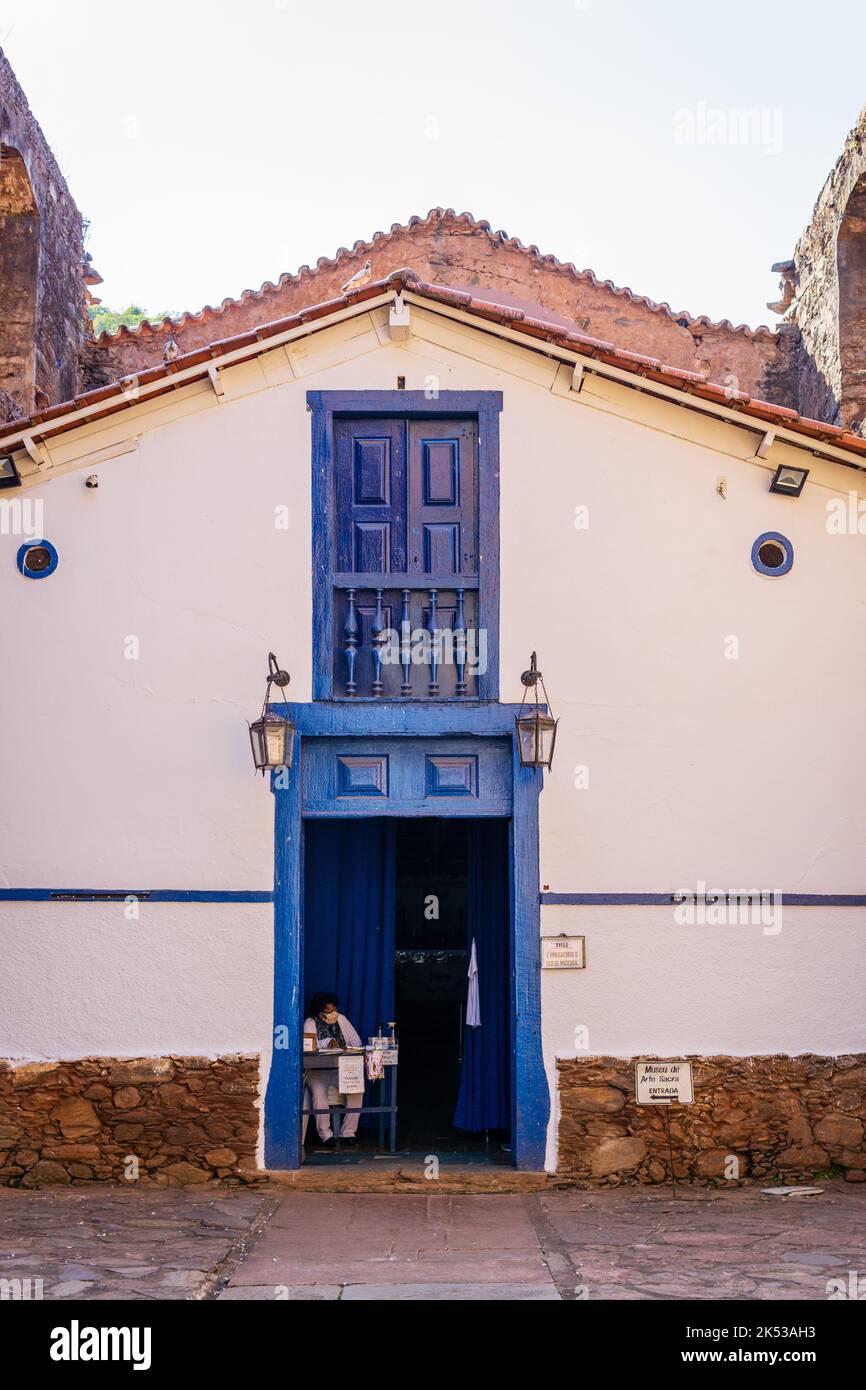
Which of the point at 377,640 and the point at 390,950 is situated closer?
the point at 377,640

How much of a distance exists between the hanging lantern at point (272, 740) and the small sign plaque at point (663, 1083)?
3.02 metres

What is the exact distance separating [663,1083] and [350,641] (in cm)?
352

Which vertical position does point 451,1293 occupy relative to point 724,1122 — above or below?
below

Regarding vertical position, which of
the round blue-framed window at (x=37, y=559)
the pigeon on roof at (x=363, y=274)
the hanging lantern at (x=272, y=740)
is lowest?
the hanging lantern at (x=272, y=740)

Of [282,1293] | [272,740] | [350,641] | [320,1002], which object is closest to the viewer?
[282,1293]

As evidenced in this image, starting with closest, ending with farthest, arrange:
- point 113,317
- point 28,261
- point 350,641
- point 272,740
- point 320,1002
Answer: point 272,740, point 350,641, point 320,1002, point 28,261, point 113,317

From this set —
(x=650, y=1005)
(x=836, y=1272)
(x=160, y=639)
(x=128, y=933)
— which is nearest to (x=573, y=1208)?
(x=650, y=1005)

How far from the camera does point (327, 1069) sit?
30.6ft

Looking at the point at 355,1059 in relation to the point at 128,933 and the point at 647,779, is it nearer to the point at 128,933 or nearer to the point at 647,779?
the point at 128,933

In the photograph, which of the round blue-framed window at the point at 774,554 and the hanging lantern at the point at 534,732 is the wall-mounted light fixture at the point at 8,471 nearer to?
the hanging lantern at the point at 534,732

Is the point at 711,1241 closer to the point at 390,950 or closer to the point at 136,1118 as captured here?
the point at 390,950

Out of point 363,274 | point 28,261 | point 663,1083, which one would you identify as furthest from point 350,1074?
point 363,274

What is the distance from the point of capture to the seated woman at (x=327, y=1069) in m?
9.34

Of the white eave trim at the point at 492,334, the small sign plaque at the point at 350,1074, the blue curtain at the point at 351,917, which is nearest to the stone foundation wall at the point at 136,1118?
the small sign plaque at the point at 350,1074
